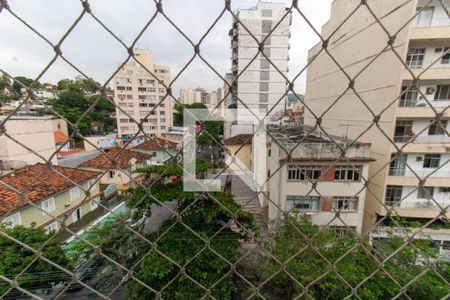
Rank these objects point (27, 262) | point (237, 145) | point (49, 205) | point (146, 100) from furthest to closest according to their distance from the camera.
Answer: point (49, 205) < point (146, 100) < point (27, 262) < point (237, 145)

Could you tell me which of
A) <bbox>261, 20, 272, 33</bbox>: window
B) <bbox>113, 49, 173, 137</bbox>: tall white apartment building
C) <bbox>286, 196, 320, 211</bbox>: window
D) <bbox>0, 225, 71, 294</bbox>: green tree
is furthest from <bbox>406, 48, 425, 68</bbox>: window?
<bbox>0, 225, 71, 294</bbox>: green tree

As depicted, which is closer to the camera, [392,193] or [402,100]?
[402,100]

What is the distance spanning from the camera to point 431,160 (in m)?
4.98

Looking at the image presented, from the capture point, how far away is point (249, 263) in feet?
11.0

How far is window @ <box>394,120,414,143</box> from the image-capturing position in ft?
16.1

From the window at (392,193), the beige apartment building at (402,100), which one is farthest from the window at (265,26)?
the window at (392,193)

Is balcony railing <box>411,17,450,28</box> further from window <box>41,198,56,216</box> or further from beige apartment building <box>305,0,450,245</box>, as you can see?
window <box>41,198,56,216</box>

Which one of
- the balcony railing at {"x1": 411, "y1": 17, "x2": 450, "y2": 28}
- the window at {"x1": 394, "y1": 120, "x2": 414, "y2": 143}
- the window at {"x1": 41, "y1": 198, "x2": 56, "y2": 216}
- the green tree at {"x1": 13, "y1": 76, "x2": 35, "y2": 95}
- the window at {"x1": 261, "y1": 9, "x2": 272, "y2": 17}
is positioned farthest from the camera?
the window at {"x1": 261, "y1": 9, "x2": 272, "y2": 17}

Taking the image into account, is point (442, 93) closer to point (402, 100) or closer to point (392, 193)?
point (402, 100)

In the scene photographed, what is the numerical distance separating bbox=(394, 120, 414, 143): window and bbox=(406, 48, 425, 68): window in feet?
3.93

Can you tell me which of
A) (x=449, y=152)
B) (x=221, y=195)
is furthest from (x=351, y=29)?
(x=221, y=195)

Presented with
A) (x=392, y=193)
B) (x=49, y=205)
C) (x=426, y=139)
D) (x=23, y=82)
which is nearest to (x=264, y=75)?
(x=426, y=139)

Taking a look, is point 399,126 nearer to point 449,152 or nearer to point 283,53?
point 449,152

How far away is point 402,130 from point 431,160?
92 cm
